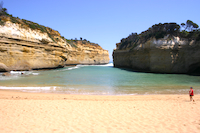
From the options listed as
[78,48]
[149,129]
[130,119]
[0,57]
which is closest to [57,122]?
[130,119]

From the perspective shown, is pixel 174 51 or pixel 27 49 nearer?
pixel 27 49

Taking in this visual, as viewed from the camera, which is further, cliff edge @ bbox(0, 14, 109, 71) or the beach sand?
cliff edge @ bbox(0, 14, 109, 71)

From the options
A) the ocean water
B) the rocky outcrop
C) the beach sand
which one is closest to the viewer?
the beach sand

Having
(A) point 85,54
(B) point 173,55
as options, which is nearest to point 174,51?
(B) point 173,55

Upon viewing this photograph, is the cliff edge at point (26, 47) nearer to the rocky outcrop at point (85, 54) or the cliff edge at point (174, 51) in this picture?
the rocky outcrop at point (85, 54)

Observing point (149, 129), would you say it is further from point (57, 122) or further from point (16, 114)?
point (16, 114)

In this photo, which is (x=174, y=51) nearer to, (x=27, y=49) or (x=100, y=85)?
(x=100, y=85)

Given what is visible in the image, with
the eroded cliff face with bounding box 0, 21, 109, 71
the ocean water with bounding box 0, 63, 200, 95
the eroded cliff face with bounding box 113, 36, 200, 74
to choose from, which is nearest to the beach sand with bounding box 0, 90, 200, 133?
the ocean water with bounding box 0, 63, 200, 95

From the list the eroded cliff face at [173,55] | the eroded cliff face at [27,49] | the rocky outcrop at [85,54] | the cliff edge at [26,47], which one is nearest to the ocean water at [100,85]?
the eroded cliff face at [27,49]

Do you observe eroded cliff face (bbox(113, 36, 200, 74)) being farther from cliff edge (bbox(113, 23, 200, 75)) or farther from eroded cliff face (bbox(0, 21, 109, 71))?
eroded cliff face (bbox(0, 21, 109, 71))

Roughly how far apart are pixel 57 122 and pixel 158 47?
2243 centimetres

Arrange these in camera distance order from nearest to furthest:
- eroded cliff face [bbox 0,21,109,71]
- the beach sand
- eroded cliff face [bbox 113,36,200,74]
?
the beach sand < eroded cliff face [bbox 0,21,109,71] < eroded cliff face [bbox 113,36,200,74]

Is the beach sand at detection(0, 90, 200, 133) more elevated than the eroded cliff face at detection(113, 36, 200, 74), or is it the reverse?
the eroded cliff face at detection(113, 36, 200, 74)

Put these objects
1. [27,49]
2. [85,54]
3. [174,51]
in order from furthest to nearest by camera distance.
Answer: [85,54] < [174,51] < [27,49]
